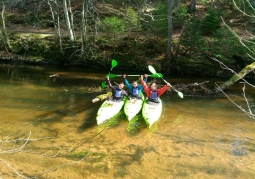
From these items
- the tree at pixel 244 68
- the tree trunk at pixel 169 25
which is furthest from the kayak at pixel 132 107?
the tree trunk at pixel 169 25

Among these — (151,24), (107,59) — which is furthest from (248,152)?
(107,59)

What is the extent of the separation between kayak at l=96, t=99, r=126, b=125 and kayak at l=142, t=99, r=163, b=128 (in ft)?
2.78

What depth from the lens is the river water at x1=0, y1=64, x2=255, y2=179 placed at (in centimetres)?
570

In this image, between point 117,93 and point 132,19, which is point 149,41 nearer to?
point 132,19

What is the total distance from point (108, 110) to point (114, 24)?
25.8ft

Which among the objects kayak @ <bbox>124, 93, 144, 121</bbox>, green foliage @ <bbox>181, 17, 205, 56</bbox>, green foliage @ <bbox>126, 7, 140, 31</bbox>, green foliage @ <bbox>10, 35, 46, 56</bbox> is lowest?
kayak @ <bbox>124, 93, 144, 121</bbox>

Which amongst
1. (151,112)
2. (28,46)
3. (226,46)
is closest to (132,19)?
(226,46)

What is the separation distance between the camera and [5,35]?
17.3 m

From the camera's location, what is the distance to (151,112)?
27.8 feet

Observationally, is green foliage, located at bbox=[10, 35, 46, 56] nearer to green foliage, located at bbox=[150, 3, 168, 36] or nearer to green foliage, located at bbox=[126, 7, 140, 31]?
green foliage, located at bbox=[126, 7, 140, 31]

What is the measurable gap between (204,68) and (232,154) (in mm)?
8988

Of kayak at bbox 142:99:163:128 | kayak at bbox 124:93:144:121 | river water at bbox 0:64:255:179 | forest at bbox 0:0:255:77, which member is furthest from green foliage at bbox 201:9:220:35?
kayak at bbox 142:99:163:128

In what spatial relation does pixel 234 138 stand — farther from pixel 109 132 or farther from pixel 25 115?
pixel 25 115

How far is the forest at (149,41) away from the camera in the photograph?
1429 centimetres
